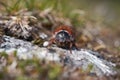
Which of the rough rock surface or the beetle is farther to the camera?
the beetle

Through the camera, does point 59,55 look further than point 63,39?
No

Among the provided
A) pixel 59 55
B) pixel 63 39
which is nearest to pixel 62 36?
pixel 63 39

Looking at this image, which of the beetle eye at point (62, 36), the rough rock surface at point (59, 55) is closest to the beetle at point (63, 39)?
the beetle eye at point (62, 36)

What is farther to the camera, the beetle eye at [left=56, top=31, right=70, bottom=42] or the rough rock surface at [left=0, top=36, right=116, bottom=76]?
the beetle eye at [left=56, top=31, right=70, bottom=42]

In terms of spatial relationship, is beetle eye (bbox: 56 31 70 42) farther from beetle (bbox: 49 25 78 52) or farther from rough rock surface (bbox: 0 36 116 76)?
rough rock surface (bbox: 0 36 116 76)

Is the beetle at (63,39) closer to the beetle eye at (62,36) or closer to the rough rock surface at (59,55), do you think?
the beetle eye at (62,36)

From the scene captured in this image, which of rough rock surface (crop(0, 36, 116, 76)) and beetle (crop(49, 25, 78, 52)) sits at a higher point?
beetle (crop(49, 25, 78, 52))

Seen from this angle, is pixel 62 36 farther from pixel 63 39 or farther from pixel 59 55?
pixel 59 55

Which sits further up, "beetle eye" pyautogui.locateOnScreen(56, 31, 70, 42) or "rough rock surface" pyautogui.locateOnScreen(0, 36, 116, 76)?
"beetle eye" pyautogui.locateOnScreen(56, 31, 70, 42)

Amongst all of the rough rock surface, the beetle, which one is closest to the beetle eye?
the beetle
